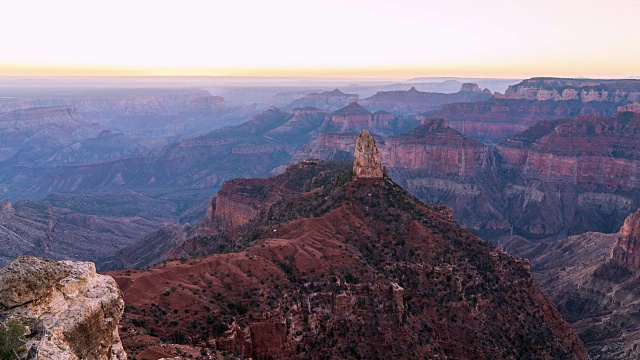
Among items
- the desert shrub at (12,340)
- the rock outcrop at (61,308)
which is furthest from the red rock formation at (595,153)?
the desert shrub at (12,340)

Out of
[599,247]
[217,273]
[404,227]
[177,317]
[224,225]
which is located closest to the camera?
[177,317]

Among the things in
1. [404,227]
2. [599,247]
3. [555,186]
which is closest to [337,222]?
[404,227]

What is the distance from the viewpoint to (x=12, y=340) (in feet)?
48.1

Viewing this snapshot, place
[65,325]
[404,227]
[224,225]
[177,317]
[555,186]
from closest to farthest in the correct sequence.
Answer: [65,325]
[177,317]
[404,227]
[224,225]
[555,186]

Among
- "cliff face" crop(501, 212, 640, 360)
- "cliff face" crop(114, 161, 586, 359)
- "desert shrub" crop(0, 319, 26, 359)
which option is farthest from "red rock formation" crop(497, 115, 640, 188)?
"desert shrub" crop(0, 319, 26, 359)

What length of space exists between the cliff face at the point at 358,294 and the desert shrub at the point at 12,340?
723 inches

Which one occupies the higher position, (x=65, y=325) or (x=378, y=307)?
(x=65, y=325)

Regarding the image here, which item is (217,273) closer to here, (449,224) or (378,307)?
(378,307)

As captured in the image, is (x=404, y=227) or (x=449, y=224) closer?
(x=404, y=227)

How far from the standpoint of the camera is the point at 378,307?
4831 cm

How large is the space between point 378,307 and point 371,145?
27.3 metres

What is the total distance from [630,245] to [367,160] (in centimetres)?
6407

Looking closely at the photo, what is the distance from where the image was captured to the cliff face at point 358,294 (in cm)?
4125

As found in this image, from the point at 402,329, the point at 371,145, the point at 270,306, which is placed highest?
the point at 371,145
